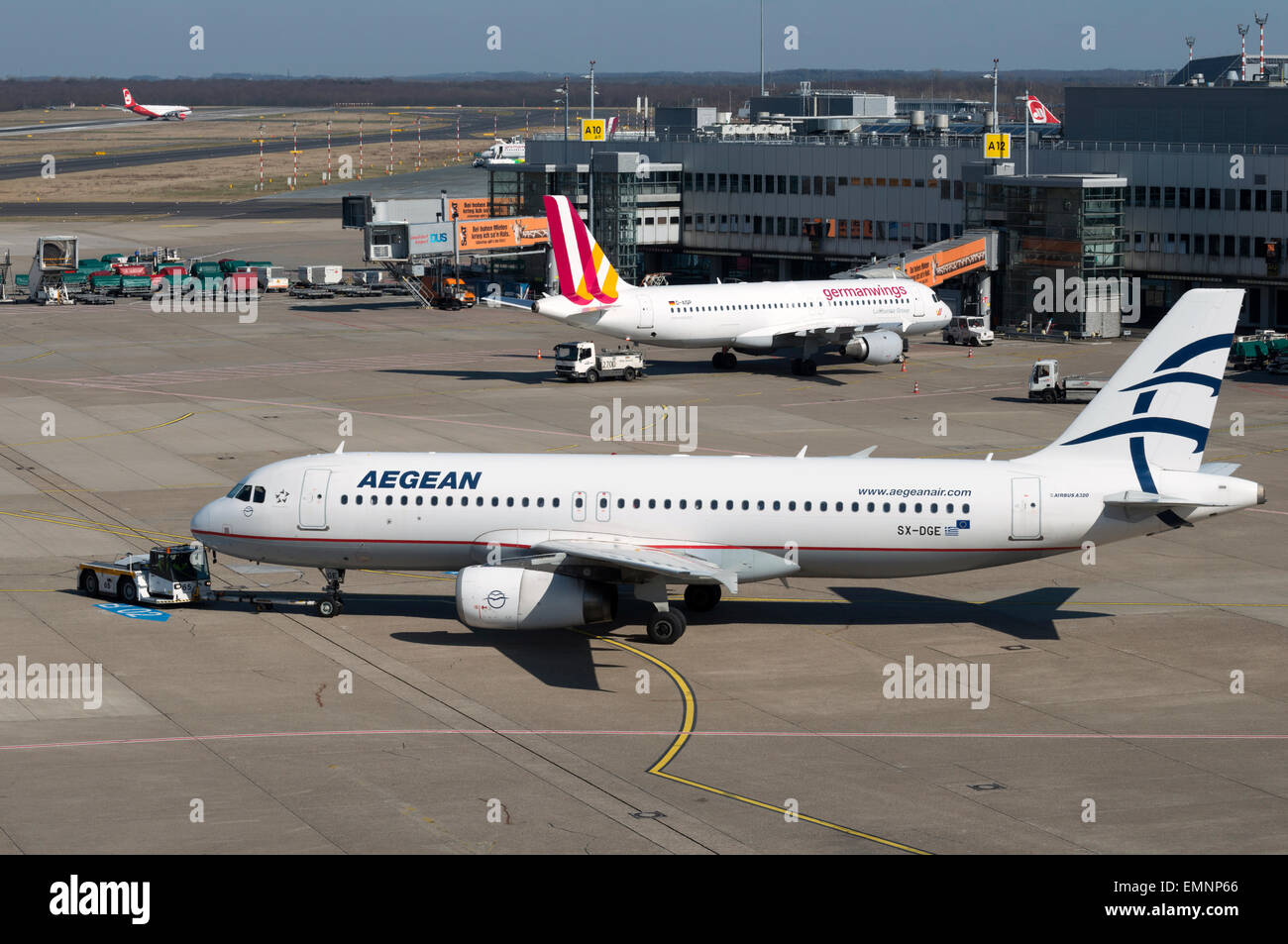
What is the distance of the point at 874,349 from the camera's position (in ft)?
306

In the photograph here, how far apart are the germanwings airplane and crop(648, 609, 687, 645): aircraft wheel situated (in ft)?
0.21

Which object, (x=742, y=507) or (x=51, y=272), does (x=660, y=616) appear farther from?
(x=51, y=272)

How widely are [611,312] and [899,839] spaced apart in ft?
205

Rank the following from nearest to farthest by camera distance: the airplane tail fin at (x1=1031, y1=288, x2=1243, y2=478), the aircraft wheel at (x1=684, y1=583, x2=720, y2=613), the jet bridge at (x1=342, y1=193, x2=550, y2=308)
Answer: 1. the airplane tail fin at (x1=1031, y1=288, x2=1243, y2=478)
2. the aircraft wheel at (x1=684, y1=583, x2=720, y2=613)
3. the jet bridge at (x1=342, y1=193, x2=550, y2=308)

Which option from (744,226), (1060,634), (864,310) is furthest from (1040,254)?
(1060,634)

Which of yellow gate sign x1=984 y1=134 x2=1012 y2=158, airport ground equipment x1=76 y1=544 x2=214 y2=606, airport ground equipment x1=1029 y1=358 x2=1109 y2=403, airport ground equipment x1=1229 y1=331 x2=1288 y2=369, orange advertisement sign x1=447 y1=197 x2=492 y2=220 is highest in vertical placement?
yellow gate sign x1=984 y1=134 x2=1012 y2=158

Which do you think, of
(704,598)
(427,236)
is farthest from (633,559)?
(427,236)

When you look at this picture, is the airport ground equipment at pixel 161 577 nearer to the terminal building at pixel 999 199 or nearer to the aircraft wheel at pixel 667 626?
the aircraft wheel at pixel 667 626

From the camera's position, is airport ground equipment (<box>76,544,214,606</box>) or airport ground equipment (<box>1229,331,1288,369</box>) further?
airport ground equipment (<box>1229,331,1288,369</box>)

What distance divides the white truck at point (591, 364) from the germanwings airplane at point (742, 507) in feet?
145

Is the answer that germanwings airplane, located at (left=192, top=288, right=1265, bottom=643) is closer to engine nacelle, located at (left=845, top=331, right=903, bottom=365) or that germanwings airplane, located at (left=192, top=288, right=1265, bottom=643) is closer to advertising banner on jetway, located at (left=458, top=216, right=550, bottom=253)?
engine nacelle, located at (left=845, top=331, right=903, bottom=365)

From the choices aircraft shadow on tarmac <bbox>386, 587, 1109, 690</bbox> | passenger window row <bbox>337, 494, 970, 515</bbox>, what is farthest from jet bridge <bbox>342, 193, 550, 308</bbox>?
passenger window row <bbox>337, 494, 970, 515</bbox>

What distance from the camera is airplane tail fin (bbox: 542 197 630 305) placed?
3430 inches

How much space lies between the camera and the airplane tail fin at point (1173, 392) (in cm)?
4234
